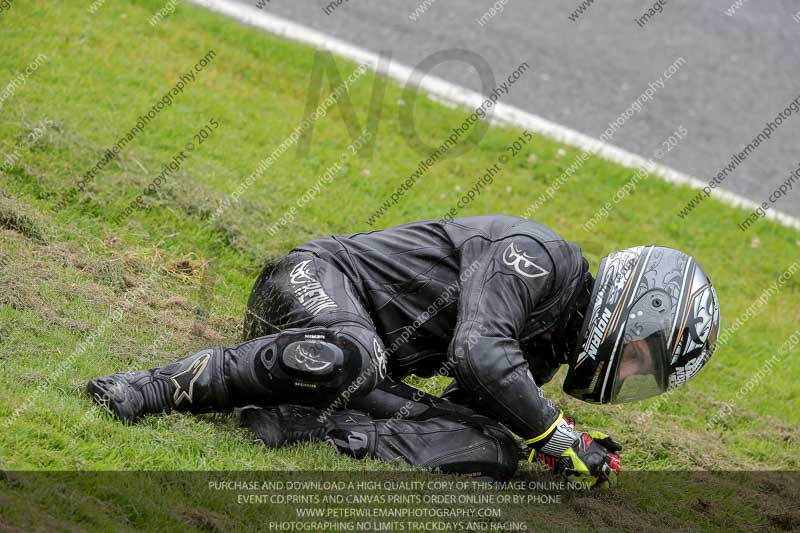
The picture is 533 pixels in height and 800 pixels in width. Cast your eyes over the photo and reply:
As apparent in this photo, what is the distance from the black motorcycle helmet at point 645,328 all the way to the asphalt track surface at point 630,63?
14.8 ft

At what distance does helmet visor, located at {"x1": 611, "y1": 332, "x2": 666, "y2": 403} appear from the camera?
4.44 meters

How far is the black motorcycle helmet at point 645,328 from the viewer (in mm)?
4434

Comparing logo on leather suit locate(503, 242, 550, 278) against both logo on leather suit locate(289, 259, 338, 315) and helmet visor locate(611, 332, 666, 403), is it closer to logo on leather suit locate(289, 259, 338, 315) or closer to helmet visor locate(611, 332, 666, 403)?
helmet visor locate(611, 332, 666, 403)

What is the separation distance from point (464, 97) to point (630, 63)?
78.2 inches

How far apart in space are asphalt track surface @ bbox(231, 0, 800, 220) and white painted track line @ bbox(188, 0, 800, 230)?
0.12 m

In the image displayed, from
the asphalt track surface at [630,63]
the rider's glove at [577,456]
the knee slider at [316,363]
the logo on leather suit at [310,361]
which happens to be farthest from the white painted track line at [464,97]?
the logo on leather suit at [310,361]

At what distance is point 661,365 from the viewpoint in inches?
176

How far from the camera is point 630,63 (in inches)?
387

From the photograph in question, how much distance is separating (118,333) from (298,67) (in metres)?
4.29

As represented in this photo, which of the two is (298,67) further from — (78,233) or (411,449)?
(411,449)

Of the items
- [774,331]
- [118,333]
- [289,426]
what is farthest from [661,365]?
[774,331]

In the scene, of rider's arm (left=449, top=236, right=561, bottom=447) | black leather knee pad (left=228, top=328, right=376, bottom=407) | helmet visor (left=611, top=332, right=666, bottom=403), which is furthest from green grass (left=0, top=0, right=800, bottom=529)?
helmet visor (left=611, top=332, right=666, bottom=403)

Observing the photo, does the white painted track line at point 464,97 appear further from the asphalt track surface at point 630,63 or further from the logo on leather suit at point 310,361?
the logo on leather suit at point 310,361

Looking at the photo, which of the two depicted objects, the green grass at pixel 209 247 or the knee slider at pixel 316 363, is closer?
the green grass at pixel 209 247
